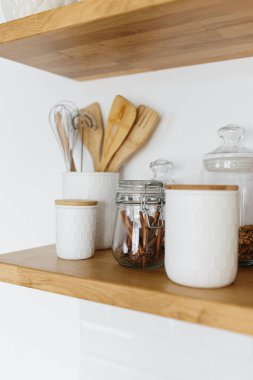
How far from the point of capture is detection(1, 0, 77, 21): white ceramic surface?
0.75 meters

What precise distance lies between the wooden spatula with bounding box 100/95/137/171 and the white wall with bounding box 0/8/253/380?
5cm

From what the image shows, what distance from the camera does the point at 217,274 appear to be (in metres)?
0.57


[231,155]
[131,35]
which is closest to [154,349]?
[231,155]

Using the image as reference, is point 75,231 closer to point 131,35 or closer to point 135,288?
point 135,288

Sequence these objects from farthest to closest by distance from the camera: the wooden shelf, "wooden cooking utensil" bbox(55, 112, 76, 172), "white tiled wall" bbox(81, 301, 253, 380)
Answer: "wooden cooking utensil" bbox(55, 112, 76, 172)
"white tiled wall" bbox(81, 301, 253, 380)
the wooden shelf

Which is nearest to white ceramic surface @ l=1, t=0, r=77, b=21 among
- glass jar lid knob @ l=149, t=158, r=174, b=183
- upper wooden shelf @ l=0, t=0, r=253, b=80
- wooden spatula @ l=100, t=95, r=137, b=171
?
upper wooden shelf @ l=0, t=0, r=253, b=80

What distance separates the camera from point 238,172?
713mm

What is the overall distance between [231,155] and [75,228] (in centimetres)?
30

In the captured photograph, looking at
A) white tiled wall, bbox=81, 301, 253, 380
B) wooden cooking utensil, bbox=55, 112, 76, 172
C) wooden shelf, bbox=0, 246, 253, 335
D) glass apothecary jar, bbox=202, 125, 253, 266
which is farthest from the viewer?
wooden cooking utensil, bbox=55, 112, 76, 172

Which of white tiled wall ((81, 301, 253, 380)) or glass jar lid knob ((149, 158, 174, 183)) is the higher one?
glass jar lid knob ((149, 158, 174, 183))

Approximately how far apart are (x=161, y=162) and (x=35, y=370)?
68cm

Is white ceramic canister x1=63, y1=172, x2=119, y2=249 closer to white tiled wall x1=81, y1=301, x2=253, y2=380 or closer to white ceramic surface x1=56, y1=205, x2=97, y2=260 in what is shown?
white ceramic surface x1=56, y1=205, x2=97, y2=260

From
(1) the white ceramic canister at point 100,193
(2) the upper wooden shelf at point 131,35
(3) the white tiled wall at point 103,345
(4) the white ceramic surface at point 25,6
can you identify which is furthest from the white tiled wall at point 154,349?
(4) the white ceramic surface at point 25,6

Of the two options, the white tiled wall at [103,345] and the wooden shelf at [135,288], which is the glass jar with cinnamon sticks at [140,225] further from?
the white tiled wall at [103,345]
